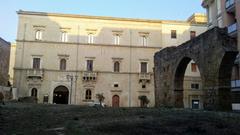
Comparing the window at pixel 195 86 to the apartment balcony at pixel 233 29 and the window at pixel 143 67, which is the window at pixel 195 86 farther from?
the apartment balcony at pixel 233 29

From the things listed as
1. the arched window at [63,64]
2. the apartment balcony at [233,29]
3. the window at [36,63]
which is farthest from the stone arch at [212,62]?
the window at [36,63]

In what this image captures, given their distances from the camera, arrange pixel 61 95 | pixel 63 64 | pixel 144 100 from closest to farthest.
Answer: pixel 144 100, pixel 61 95, pixel 63 64

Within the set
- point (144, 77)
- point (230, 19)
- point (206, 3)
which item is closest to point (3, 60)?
point (144, 77)

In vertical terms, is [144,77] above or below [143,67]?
below

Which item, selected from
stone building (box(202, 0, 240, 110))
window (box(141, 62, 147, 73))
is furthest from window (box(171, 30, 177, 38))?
stone building (box(202, 0, 240, 110))

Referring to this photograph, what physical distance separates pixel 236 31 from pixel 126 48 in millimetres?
15870

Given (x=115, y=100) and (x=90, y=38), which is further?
(x=90, y=38)

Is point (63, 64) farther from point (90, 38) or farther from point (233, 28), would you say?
point (233, 28)

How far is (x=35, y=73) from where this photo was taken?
3428 cm

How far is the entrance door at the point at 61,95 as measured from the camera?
3522 centimetres

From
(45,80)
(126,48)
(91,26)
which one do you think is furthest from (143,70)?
(45,80)

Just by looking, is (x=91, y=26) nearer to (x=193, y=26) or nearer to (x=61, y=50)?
(x=61, y=50)

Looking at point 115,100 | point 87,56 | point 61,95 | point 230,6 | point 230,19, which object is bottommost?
point 115,100

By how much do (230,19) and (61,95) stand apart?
21356 millimetres
